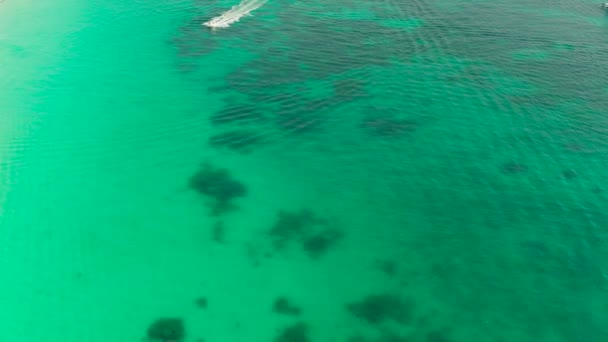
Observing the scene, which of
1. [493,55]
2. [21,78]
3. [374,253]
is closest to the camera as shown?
[374,253]

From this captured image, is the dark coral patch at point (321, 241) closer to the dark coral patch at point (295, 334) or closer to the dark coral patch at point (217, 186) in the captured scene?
the dark coral patch at point (295, 334)

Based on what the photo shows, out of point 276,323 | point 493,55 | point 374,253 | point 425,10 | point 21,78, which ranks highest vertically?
point 425,10

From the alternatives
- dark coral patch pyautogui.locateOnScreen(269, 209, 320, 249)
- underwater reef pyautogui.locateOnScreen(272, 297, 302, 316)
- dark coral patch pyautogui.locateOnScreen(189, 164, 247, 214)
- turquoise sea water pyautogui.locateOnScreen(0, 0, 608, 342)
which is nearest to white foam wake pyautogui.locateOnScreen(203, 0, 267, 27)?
turquoise sea water pyautogui.locateOnScreen(0, 0, 608, 342)

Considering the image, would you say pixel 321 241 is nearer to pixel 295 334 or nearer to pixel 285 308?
pixel 285 308

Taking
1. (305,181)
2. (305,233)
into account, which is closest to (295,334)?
(305,233)

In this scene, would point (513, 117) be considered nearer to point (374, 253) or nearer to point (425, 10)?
point (374, 253)

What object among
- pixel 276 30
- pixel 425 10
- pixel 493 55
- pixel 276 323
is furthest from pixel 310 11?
pixel 276 323

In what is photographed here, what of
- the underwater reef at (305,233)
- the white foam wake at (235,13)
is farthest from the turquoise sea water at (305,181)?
the white foam wake at (235,13)
